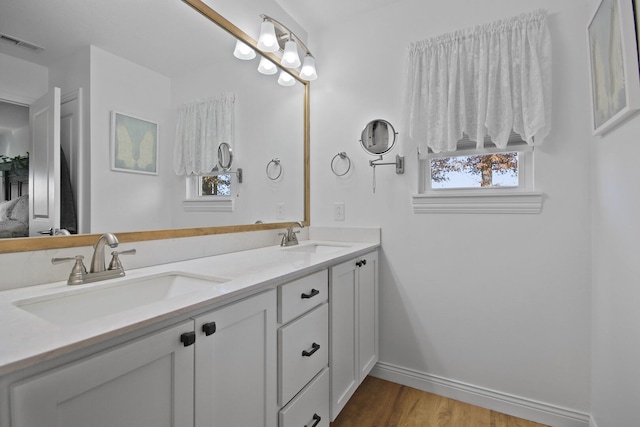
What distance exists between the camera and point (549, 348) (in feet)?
5.57

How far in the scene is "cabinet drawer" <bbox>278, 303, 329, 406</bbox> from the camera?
118cm

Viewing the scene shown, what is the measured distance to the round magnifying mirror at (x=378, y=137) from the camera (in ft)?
6.85

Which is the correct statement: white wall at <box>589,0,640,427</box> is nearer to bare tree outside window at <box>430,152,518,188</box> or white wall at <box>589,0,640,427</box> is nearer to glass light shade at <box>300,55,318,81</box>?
bare tree outside window at <box>430,152,518,188</box>

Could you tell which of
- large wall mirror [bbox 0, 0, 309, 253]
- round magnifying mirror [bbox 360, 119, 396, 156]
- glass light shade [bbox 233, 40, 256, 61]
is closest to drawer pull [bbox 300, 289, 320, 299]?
large wall mirror [bbox 0, 0, 309, 253]

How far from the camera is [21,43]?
38.0 inches

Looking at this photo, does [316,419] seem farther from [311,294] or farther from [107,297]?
[107,297]

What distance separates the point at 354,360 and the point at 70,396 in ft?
4.63

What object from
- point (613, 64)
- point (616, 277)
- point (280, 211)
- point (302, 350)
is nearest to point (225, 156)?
point (280, 211)

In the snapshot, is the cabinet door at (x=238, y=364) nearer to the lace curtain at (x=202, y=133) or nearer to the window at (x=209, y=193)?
the window at (x=209, y=193)

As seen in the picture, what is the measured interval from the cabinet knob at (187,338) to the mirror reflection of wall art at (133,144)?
77 centimetres

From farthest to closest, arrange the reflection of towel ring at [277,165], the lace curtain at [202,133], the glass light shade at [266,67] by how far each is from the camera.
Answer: the reflection of towel ring at [277,165] → the glass light shade at [266,67] → the lace curtain at [202,133]

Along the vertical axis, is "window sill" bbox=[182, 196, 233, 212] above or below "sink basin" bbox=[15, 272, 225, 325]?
above

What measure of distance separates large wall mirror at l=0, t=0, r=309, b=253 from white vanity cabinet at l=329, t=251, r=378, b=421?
667 mm

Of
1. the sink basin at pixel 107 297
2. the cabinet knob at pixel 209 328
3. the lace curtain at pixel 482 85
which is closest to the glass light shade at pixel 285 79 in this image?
the lace curtain at pixel 482 85
